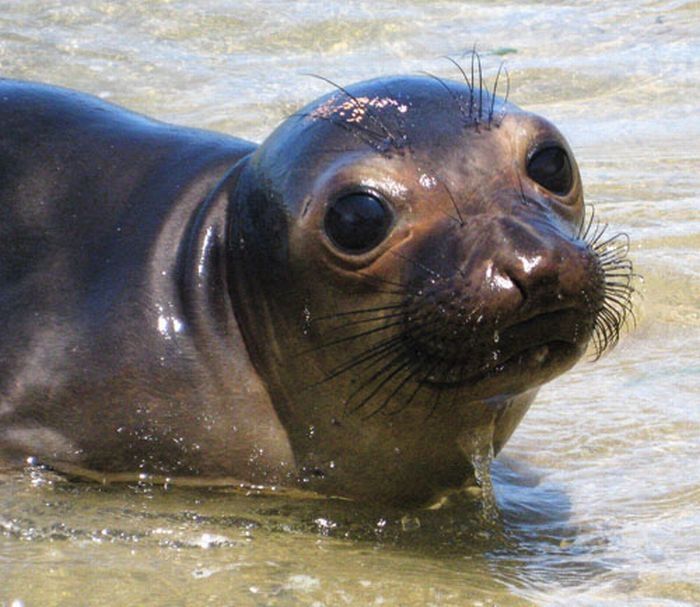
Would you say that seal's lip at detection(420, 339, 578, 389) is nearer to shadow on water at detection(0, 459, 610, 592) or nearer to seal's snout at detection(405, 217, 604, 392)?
seal's snout at detection(405, 217, 604, 392)

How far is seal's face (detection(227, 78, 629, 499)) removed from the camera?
4.76m

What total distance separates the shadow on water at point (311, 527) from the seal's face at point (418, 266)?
0.19 metres

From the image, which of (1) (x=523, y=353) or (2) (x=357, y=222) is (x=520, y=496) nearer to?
(1) (x=523, y=353)

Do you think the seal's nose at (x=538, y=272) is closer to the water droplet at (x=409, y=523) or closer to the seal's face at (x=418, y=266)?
the seal's face at (x=418, y=266)

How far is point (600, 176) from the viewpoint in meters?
9.89

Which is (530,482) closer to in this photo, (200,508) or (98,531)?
(200,508)

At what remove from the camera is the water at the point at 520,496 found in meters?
Answer: 4.63

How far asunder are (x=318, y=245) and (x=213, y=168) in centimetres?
106

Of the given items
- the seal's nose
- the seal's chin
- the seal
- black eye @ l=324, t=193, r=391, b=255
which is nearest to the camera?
the seal's nose

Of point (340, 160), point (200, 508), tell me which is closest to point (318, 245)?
point (340, 160)

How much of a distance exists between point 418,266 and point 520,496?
121 centimetres

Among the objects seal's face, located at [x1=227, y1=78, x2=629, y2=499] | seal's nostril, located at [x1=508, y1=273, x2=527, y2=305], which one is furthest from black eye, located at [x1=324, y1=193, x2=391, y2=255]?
seal's nostril, located at [x1=508, y1=273, x2=527, y2=305]

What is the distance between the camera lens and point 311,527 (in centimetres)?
534

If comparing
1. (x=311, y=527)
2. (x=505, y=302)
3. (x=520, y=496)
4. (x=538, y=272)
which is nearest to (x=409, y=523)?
(x=311, y=527)
